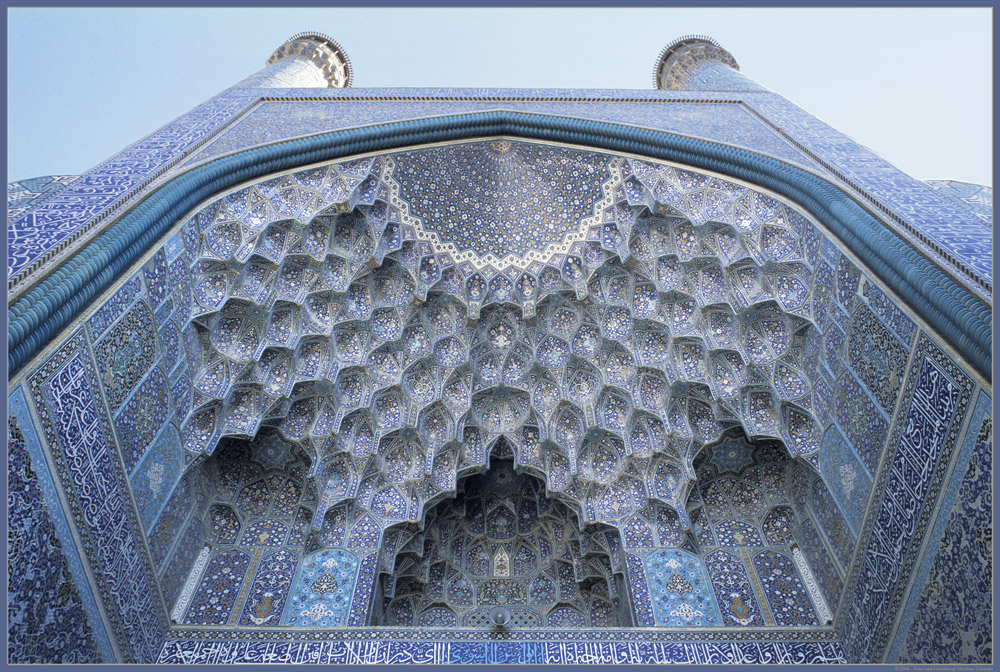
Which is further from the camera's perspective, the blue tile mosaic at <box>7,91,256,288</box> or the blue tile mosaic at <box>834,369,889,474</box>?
the blue tile mosaic at <box>834,369,889,474</box>

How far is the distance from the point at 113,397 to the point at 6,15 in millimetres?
2183

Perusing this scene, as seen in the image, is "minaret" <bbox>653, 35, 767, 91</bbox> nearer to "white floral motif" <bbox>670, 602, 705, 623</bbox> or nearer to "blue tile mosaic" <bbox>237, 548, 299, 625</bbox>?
"white floral motif" <bbox>670, 602, 705, 623</bbox>

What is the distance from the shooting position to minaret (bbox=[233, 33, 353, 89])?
30.8 feet

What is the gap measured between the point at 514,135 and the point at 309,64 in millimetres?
5469

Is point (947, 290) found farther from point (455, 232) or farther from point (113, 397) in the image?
point (113, 397)

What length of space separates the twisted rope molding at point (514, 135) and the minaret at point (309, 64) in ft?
11.0

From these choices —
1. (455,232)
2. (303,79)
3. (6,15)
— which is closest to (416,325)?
(455,232)

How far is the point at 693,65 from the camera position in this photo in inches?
434

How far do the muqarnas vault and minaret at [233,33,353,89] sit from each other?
2445 millimetres

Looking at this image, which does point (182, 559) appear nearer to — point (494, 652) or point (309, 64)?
point (494, 652)

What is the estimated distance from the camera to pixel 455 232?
671 centimetres

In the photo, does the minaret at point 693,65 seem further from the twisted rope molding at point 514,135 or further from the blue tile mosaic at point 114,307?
the blue tile mosaic at point 114,307

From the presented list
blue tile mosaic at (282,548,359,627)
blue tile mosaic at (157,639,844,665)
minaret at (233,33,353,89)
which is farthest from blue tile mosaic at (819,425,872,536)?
minaret at (233,33,353,89)

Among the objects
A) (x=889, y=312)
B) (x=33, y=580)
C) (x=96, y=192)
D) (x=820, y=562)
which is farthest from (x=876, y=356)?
(x=96, y=192)
